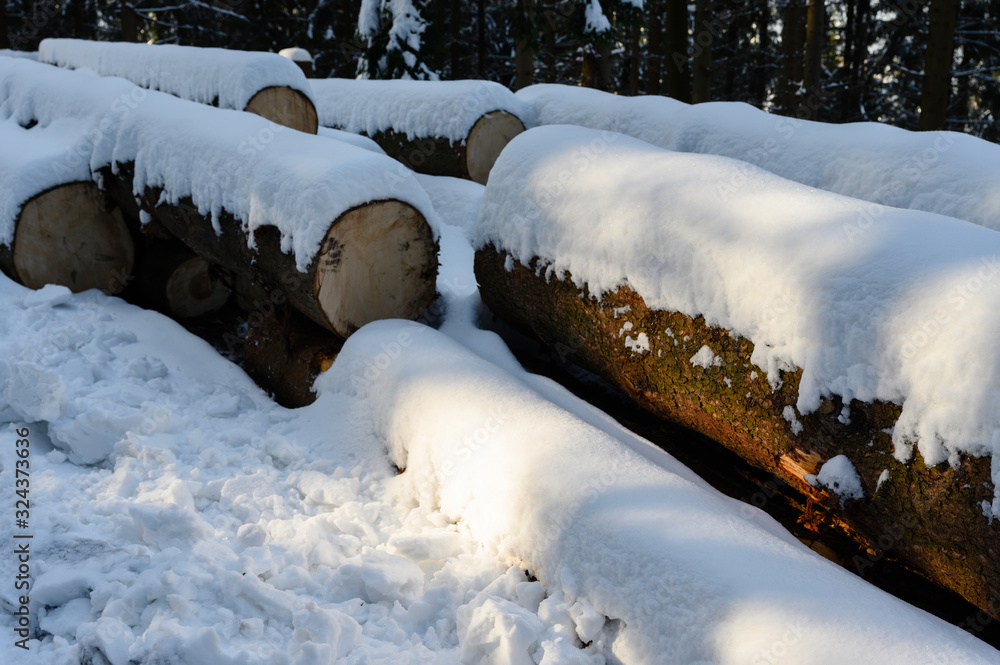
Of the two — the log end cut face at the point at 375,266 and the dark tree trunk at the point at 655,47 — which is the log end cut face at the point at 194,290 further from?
the dark tree trunk at the point at 655,47

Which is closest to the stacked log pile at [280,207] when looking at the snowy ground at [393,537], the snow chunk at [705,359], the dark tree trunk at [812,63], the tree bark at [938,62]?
the snowy ground at [393,537]

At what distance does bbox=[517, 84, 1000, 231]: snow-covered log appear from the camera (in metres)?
3.40

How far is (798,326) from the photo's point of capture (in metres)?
2.27

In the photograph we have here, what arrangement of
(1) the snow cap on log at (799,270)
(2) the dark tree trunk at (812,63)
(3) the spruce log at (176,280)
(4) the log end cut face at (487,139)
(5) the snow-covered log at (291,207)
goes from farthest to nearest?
(2) the dark tree trunk at (812,63)
(4) the log end cut face at (487,139)
(3) the spruce log at (176,280)
(5) the snow-covered log at (291,207)
(1) the snow cap on log at (799,270)

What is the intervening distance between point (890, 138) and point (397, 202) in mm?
2677

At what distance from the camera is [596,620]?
199cm

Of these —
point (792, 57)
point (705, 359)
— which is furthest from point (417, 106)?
point (792, 57)

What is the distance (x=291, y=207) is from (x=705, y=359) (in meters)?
1.88

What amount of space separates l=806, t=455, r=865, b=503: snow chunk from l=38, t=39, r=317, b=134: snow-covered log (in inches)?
185

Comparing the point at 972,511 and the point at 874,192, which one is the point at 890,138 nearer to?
the point at 874,192

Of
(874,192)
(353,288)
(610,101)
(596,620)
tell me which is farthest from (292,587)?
(610,101)

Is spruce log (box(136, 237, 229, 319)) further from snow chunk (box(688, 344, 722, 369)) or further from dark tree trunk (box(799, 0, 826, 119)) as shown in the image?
dark tree trunk (box(799, 0, 826, 119))

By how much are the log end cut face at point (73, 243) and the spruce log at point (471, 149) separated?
242 centimetres

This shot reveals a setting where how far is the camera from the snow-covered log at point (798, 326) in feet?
6.44
